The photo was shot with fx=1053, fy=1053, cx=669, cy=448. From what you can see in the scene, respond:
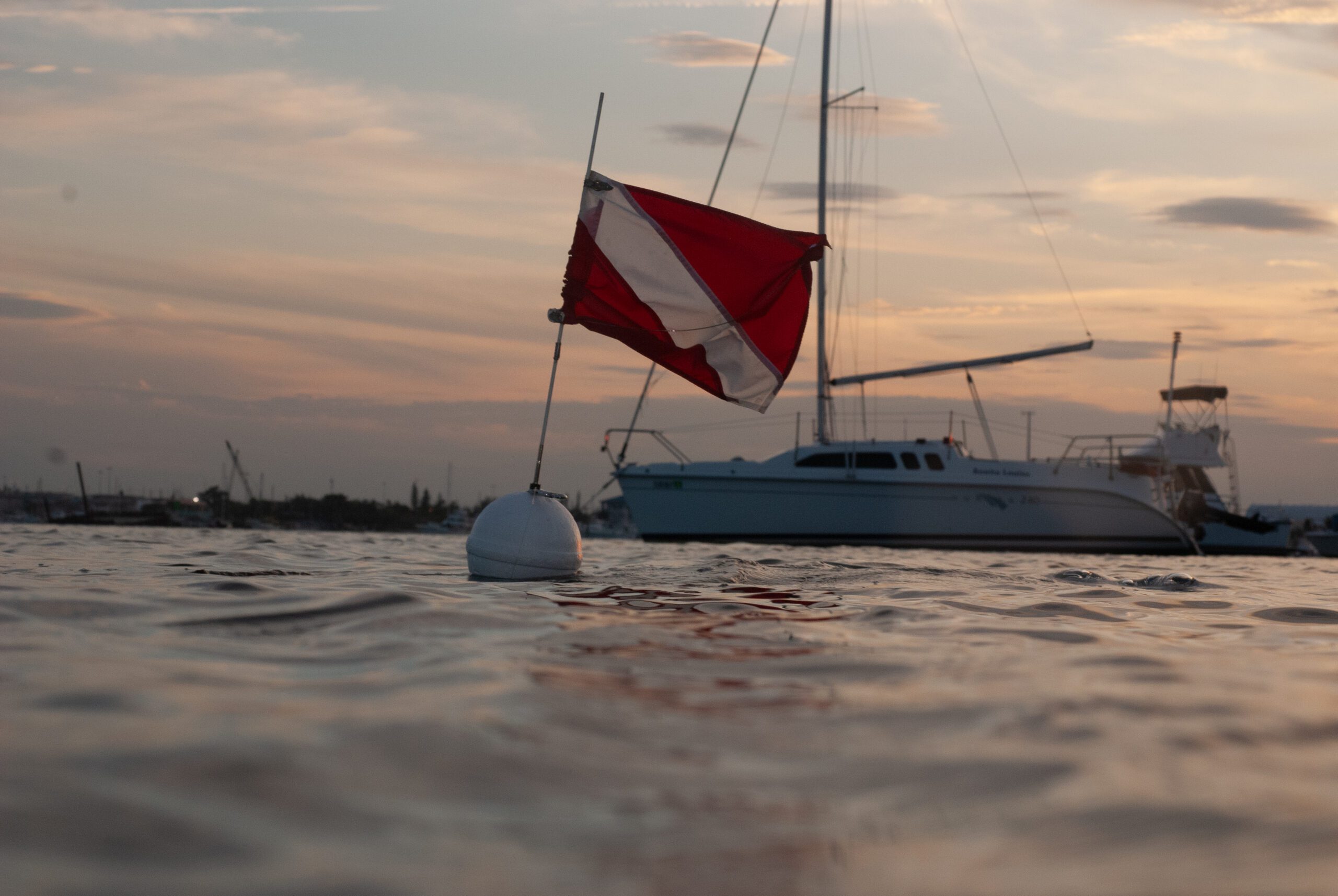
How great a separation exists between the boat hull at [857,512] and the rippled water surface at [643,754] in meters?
19.4

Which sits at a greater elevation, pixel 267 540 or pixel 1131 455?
pixel 1131 455

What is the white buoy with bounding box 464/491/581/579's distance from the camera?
8.25 meters

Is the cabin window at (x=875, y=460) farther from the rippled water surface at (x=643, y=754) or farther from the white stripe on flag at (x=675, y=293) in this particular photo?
the rippled water surface at (x=643, y=754)

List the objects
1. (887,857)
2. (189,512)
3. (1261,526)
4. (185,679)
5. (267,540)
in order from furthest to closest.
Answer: (189,512)
(1261,526)
(267,540)
(185,679)
(887,857)

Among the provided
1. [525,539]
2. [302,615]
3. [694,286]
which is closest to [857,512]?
[694,286]

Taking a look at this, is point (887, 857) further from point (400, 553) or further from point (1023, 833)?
point (400, 553)

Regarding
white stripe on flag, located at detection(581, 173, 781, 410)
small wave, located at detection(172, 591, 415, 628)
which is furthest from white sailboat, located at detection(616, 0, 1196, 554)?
small wave, located at detection(172, 591, 415, 628)

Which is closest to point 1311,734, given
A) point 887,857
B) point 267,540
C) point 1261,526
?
point 887,857

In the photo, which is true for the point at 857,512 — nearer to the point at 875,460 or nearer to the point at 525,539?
the point at 875,460

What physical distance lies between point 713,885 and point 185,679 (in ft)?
7.68

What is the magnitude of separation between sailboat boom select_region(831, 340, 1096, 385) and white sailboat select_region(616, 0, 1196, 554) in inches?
1.0

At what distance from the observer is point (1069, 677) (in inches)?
160

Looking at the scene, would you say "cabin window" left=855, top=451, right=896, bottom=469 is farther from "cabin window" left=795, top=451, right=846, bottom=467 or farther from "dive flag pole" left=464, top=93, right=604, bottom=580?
"dive flag pole" left=464, top=93, right=604, bottom=580

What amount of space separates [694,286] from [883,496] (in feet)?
55.8
